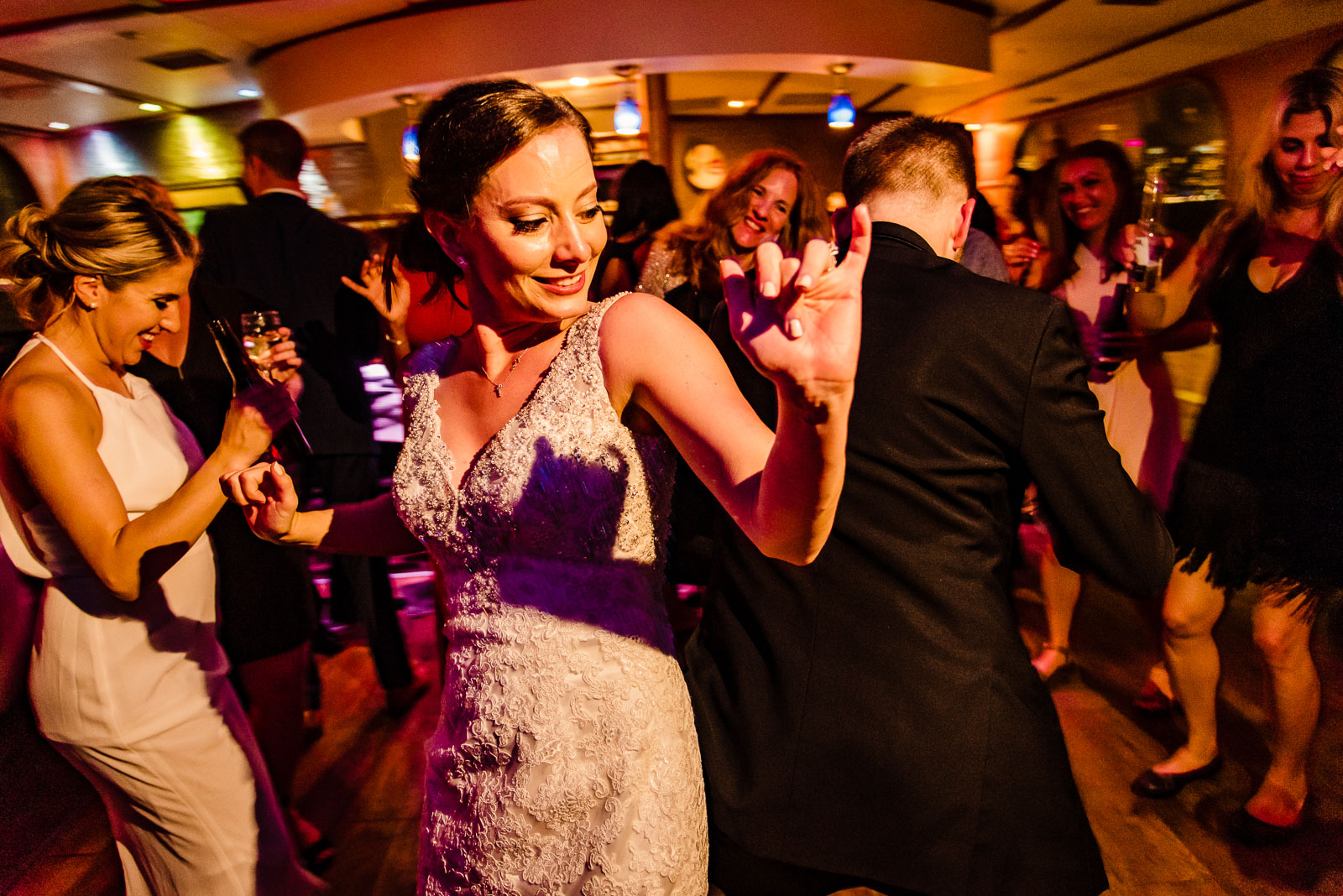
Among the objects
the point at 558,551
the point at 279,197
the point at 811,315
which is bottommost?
the point at 558,551

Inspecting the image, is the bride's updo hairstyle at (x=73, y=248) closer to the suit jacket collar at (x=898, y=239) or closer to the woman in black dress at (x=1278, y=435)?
the suit jacket collar at (x=898, y=239)

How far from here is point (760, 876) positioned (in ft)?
3.69

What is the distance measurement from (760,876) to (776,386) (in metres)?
0.77

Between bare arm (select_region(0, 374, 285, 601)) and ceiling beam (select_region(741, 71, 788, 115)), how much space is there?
7428 mm

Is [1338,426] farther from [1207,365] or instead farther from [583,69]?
[583,69]

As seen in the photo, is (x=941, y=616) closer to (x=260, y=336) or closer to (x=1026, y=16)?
(x=260, y=336)

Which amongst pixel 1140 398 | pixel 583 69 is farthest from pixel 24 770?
pixel 583 69

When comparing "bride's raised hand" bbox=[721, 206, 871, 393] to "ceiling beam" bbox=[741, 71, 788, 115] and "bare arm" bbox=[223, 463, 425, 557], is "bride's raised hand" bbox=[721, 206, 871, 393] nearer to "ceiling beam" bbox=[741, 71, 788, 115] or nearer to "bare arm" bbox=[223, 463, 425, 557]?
"bare arm" bbox=[223, 463, 425, 557]

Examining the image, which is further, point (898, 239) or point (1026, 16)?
point (1026, 16)

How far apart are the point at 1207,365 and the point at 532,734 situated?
675 centimetres

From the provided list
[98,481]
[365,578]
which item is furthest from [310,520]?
[365,578]

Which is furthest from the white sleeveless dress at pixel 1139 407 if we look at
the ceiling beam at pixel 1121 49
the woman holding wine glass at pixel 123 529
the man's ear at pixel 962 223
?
the ceiling beam at pixel 1121 49

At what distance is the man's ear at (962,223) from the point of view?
4.15 feet

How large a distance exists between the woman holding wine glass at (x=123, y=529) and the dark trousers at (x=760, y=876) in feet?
3.25
